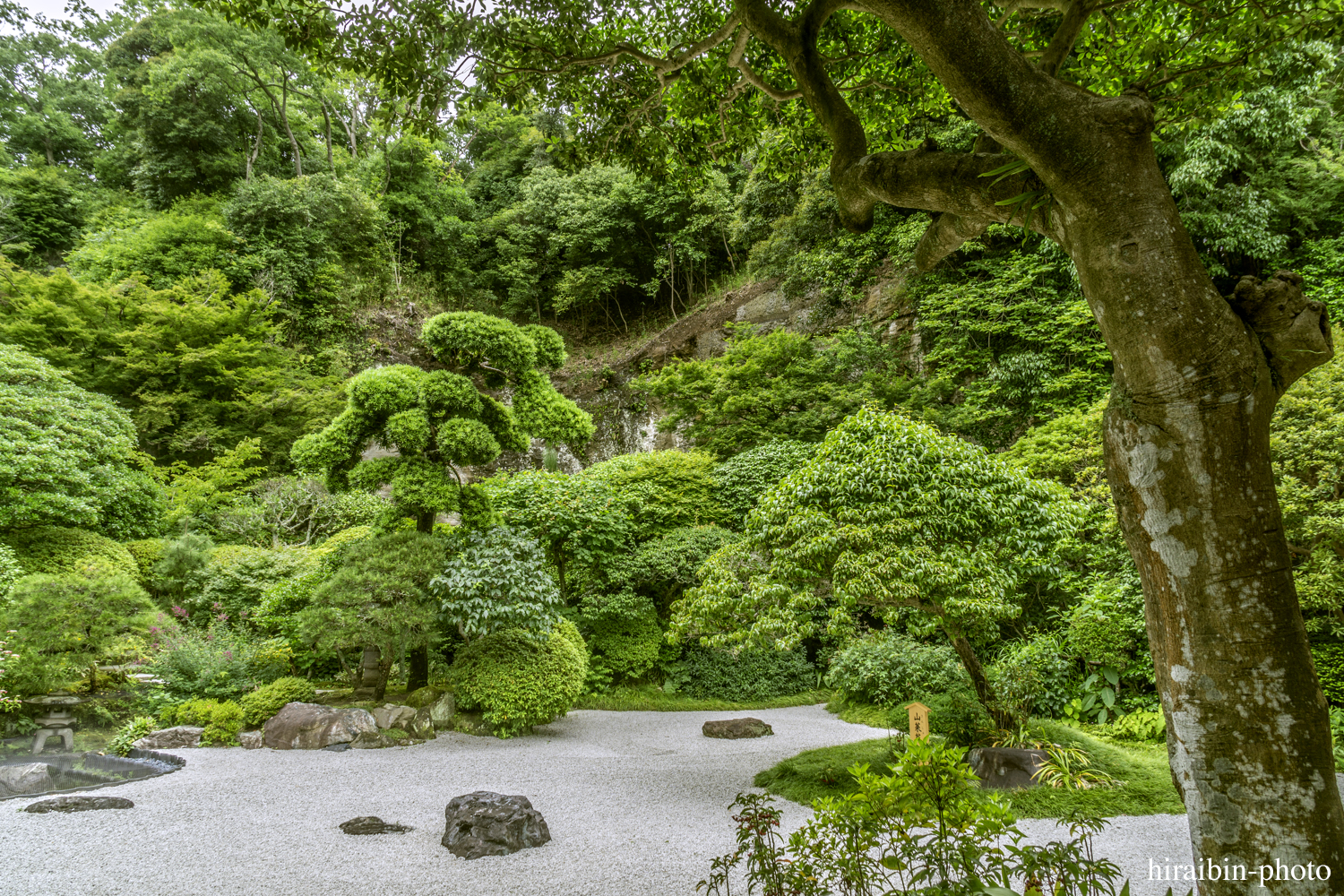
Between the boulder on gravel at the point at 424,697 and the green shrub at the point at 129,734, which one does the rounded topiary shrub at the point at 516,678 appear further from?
the green shrub at the point at 129,734

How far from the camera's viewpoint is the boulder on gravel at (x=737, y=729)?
7.16 metres

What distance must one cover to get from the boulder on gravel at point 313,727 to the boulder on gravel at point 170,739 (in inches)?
24.0

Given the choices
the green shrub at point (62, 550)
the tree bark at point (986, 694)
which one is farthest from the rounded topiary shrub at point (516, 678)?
the green shrub at point (62, 550)

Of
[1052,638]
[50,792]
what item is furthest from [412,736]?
[1052,638]

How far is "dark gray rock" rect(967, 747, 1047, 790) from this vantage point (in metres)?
4.48

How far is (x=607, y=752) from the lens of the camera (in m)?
6.34

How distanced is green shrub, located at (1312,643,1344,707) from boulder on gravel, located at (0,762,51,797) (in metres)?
10.3

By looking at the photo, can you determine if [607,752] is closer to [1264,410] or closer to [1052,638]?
[1052,638]

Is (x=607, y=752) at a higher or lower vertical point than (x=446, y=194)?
lower

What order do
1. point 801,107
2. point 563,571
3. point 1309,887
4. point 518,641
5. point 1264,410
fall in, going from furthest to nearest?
1. point 563,571
2. point 518,641
3. point 801,107
4. point 1264,410
5. point 1309,887

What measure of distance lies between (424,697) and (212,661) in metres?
2.41

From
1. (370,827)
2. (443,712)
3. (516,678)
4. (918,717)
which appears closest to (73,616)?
(443,712)

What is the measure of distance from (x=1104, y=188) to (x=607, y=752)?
20.8 feet

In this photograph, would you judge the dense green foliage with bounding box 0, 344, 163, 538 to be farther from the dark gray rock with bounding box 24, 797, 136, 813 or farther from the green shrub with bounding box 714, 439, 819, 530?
the green shrub with bounding box 714, 439, 819, 530
